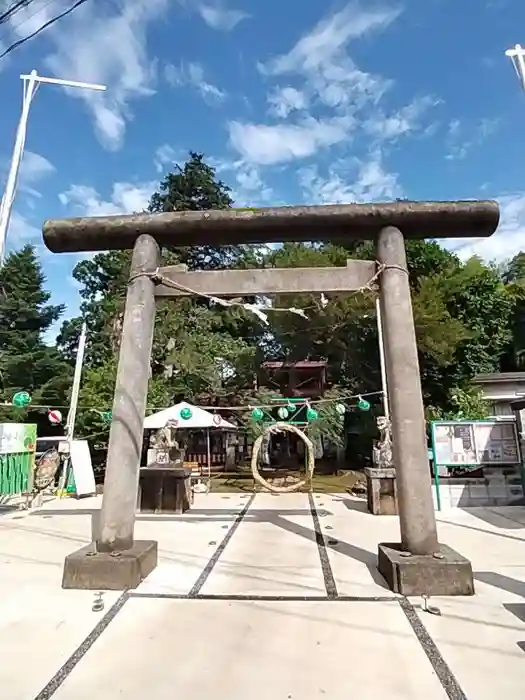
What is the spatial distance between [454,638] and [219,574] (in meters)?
2.20

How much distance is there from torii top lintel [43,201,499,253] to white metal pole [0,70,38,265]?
1477mm

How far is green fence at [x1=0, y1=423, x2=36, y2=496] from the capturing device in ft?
30.2

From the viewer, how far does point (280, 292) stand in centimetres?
469

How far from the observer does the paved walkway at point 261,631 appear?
7.75ft

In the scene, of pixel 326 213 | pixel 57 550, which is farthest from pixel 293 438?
pixel 326 213

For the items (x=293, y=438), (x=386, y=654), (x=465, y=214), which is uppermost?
(x=465, y=214)

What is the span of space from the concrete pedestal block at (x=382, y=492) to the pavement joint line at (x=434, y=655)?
481cm

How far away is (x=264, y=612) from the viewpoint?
3359 mm

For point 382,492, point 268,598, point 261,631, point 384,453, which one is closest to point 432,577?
point 268,598

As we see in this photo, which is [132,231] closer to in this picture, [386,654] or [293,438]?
[386,654]

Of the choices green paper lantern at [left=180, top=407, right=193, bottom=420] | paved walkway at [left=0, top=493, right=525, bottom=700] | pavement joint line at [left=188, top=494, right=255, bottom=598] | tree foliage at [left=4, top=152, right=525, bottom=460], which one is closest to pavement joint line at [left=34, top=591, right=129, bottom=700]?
paved walkway at [left=0, top=493, right=525, bottom=700]

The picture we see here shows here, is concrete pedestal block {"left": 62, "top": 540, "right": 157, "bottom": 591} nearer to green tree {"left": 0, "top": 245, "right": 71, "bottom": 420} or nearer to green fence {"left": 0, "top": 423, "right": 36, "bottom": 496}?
green fence {"left": 0, "top": 423, "right": 36, "bottom": 496}

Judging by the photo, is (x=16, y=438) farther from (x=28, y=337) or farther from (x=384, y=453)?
(x=28, y=337)

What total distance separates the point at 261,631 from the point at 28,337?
889 inches
